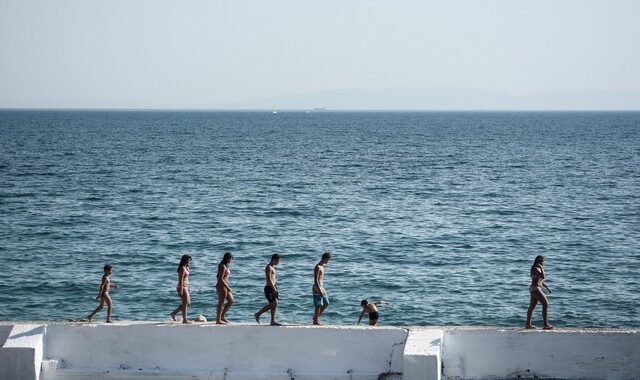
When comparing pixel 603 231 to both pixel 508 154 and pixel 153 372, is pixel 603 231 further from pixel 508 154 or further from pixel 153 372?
pixel 508 154

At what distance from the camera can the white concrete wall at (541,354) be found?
46.1 feet

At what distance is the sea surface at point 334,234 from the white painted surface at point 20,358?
453 inches

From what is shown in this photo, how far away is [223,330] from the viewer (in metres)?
14.5

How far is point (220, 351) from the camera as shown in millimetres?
14461

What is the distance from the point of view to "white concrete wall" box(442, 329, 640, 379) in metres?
14.1

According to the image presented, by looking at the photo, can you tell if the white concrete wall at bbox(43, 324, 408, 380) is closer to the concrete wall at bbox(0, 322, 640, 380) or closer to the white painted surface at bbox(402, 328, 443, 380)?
the concrete wall at bbox(0, 322, 640, 380)

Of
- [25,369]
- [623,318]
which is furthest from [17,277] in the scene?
[623,318]

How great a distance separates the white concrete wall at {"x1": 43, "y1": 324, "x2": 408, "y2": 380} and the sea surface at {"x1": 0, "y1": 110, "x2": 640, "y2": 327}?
35.1 ft

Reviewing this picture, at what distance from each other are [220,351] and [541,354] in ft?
17.0

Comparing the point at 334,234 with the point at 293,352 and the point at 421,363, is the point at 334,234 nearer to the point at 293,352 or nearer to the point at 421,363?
the point at 293,352

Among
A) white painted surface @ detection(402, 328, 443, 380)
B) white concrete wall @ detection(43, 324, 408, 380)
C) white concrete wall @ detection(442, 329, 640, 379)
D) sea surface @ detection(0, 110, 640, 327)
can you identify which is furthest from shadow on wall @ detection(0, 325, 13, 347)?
sea surface @ detection(0, 110, 640, 327)

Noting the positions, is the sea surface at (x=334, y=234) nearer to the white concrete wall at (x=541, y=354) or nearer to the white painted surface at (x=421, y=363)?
the white concrete wall at (x=541, y=354)

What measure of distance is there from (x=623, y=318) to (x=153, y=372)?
16.3m

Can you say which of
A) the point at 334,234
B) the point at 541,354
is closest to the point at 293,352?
the point at 541,354
